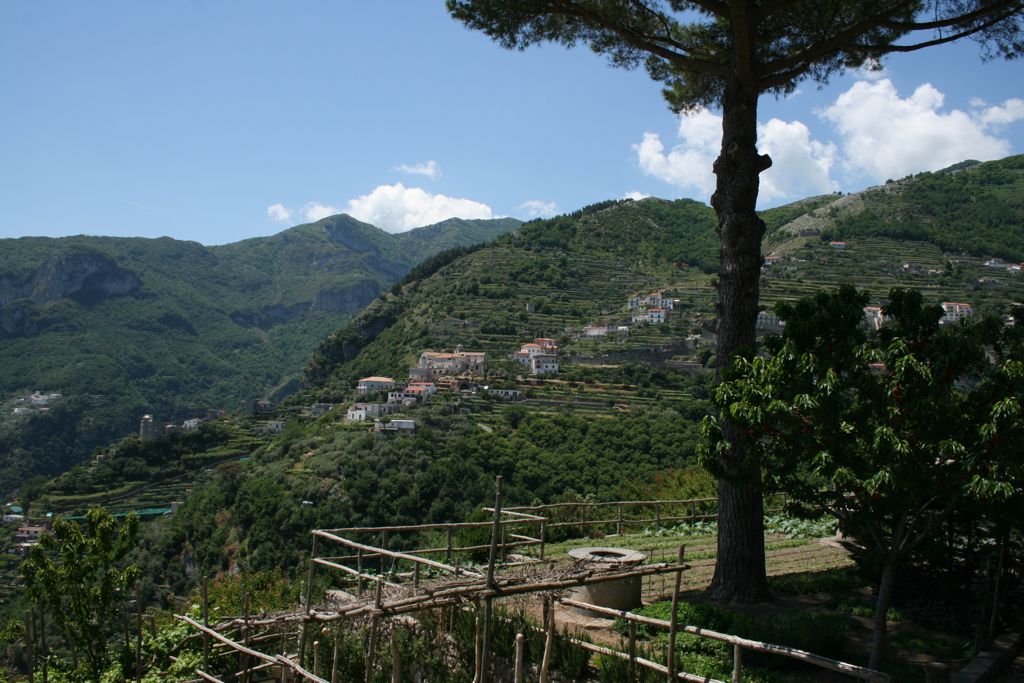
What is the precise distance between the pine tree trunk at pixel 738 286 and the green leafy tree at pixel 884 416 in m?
1.51

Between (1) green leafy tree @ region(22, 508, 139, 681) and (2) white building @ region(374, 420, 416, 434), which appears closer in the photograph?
(1) green leafy tree @ region(22, 508, 139, 681)

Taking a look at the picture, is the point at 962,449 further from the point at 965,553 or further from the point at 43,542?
the point at 43,542

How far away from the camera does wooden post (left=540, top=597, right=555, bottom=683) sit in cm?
481

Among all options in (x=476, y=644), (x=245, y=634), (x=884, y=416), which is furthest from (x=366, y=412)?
(x=884, y=416)

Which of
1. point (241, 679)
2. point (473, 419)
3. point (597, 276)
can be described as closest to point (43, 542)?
point (241, 679)

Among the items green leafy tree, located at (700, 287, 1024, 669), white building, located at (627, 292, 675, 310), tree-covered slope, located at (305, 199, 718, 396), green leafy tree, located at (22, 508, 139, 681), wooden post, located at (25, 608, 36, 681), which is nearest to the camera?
green leafy tree, located at (700, 287, 1024, 669)

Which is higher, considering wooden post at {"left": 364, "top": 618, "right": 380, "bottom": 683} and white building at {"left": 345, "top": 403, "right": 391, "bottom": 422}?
wooden post at {"left": 364, "top": 618, "right": 380, "bottom": 683}

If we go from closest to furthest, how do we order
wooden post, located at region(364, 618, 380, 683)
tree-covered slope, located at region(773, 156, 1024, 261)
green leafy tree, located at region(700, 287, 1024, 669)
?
green leafy tree, located at region(700, 287, 1024, 669)
wooden post, located at region(364, 618, 380, 683)
tree-covered slope, located at region(773, 156, 1024, 261)

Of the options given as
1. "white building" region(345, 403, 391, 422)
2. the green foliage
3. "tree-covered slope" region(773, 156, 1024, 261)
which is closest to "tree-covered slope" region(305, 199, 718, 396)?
"white building" region(345, 403, 391, 422)

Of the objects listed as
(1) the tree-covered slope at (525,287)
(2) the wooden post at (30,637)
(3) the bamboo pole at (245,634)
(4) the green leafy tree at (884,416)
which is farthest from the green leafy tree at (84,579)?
(1) the tree-covered slope at (525,287)

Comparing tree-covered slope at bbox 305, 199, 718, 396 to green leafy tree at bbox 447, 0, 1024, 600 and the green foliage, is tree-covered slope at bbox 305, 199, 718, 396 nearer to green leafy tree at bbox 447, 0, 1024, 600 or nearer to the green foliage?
the green foliage

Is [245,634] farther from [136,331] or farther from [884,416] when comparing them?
[136,331]

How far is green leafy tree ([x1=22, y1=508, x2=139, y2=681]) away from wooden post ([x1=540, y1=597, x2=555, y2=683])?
3.99 m

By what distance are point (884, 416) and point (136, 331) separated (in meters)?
131
